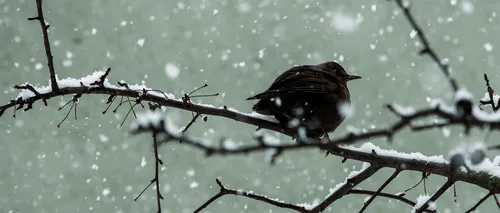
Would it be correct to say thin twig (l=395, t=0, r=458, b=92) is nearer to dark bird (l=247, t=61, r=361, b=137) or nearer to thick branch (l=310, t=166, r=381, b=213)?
thick branch (l=310, t=166, r=381, b=213)

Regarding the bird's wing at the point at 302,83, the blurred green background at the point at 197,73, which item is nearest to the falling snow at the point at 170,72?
the blurred green background at the point at 197,73

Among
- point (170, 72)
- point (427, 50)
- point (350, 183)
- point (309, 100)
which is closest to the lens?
point (427, 50)

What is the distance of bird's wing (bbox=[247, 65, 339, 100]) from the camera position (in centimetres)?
317

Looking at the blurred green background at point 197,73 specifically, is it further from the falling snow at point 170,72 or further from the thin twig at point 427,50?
the thin twig at point 427,50

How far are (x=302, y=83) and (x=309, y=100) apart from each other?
0.32ft

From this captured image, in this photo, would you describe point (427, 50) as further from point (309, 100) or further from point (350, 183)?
point (309, 100)

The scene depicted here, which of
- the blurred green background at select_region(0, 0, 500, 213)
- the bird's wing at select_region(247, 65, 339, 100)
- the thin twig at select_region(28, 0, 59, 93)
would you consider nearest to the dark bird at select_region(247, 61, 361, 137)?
the bird's wing at select_region(247, 65, 339, 100)

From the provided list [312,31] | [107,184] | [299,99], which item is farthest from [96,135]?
[299,99]

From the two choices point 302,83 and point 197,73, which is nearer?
point 302,83

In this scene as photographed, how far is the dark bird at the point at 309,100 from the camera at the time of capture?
310 cm

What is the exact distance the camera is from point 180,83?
48.4m

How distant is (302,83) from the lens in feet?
10.9

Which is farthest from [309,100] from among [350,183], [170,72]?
[170,72]

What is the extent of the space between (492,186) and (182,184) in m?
41.0
